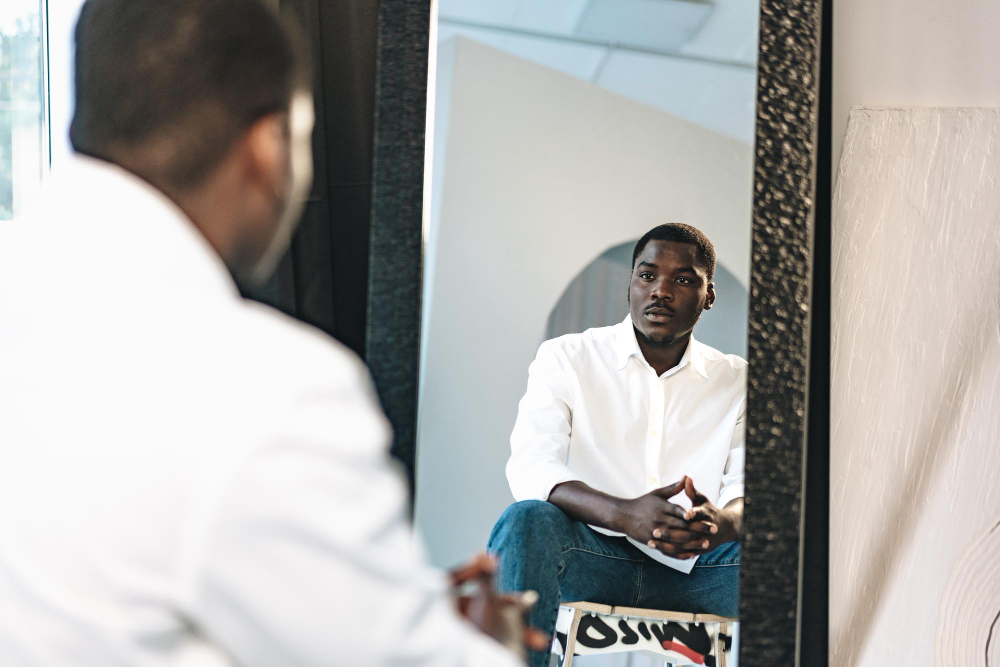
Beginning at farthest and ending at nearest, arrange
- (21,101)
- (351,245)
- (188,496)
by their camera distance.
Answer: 1. (21,101)
2. (351,245)
3. (188,496)

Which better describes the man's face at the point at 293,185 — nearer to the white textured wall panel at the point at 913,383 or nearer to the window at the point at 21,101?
the window at the point at 21,101

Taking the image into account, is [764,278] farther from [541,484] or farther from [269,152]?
[269,152]

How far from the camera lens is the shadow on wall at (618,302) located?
4.08 ft

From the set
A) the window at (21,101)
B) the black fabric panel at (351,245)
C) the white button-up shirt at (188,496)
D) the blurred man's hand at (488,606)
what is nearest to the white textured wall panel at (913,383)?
the blurred man's hand at (488,606)

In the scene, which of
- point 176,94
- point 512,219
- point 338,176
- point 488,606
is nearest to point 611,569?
point 488,606

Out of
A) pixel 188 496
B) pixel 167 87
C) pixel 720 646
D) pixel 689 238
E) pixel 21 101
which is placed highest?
pixel 21 101

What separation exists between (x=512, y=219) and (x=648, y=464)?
1.34 feet

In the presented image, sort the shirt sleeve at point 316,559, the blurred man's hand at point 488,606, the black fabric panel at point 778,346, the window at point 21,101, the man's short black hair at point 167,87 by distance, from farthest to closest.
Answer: the window at point 21,101
the black fabric panel at point 778,346
the blurred man's hand at point 488,606
the man's short black hair at point 167,87
the shirt sleeve at point 316,559

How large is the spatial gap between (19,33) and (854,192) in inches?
59.5

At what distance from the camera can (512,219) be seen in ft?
4.11

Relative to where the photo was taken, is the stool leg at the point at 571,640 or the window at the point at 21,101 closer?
the stool leg at the point at 571,640

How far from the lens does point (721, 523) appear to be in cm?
124

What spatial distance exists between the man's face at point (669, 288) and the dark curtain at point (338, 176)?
43 centimetres

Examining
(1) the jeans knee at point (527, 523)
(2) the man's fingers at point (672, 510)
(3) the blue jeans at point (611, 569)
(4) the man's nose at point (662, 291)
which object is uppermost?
(4) the man's nose at point (662, 291)
